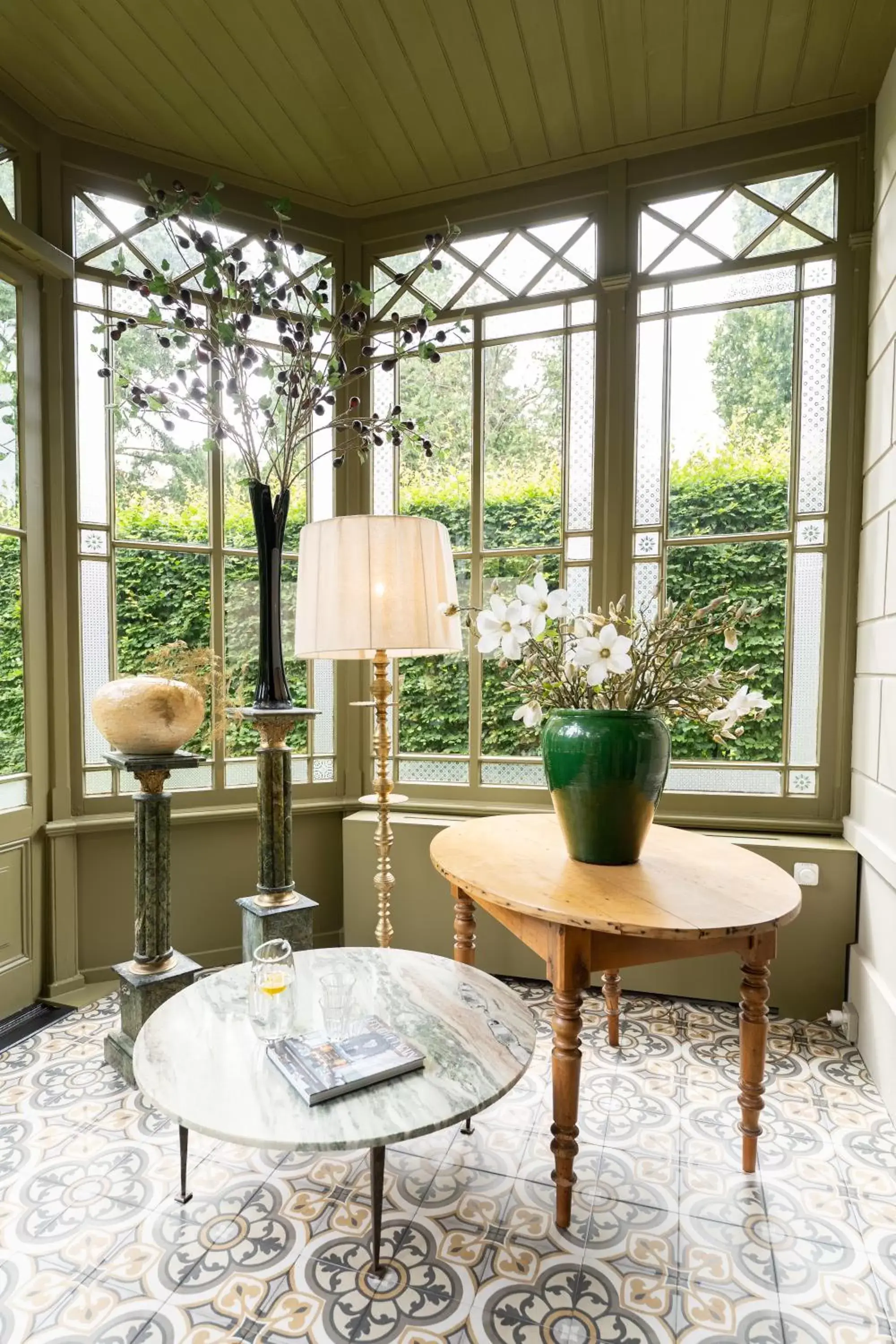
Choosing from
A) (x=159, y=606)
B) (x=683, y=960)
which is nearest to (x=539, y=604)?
(x=683, y=960)

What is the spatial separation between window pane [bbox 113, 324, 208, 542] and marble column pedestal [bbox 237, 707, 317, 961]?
0.97m

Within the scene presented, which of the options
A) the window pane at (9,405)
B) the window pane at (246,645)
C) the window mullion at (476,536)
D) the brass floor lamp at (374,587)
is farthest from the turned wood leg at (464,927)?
the window pane at (9,405)

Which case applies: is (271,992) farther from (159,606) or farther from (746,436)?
(746,436)

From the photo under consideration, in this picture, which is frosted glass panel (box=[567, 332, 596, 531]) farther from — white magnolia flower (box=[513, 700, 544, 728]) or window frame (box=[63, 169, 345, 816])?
white magnolia flower (box=[513, 700, 544, 728])

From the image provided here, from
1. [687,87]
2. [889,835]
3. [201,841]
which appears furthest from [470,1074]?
[687,87]

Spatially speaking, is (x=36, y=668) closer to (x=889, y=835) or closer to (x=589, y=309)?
(x=589, y=309)

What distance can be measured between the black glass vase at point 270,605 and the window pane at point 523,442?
936 millimetres

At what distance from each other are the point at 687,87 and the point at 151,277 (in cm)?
181

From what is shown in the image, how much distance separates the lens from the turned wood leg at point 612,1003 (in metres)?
2.17

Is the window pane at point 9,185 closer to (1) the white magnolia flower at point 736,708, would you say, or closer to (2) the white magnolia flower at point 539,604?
(2) the white magnolia flower at point 539,604

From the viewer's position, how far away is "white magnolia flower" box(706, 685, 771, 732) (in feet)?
5.10

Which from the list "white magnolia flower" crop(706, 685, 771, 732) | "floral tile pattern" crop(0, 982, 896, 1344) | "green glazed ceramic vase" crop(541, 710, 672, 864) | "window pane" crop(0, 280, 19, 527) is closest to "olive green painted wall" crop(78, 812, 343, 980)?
"floral tile pattern" crop(0, 982, 896, 1344)

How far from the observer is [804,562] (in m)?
2.46

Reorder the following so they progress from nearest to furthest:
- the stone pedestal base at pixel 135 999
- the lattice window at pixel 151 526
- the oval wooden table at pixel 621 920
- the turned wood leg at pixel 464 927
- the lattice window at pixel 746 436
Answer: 1. the oval wooden table at pixel 621 920
2. the turned wood leg at pixel 464 927
3. the stone pedestal base at pixel 135 999
4. the lattice window at pixel 746 436
5. the lattice window at pixel 151 526
